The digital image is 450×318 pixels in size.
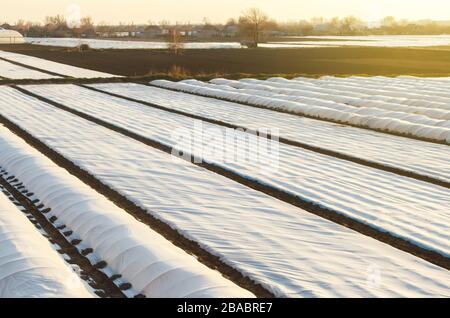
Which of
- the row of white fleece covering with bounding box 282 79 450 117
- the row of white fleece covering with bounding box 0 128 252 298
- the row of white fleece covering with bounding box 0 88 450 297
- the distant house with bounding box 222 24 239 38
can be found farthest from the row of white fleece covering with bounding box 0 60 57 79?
the distant house with bounding box 222 24 239 38

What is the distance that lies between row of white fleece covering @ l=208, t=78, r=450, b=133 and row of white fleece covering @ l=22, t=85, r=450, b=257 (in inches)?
212

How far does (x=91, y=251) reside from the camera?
8555mm

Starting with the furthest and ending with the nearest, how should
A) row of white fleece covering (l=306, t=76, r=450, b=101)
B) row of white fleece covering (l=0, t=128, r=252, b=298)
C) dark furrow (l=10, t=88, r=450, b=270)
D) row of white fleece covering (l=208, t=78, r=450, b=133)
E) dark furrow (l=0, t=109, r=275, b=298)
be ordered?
row of white fleece covering (l=306, t=76, r=450, b=101)
row of white fleece covering (l=208, t=78, r=450, b=133)
dark furrow (l=10, t=88, r=450, b=270)
dark furrow (l=0, t=109, r=275, b=298)
row of white fleece covering (l=0, t=128, r=252, b=298)

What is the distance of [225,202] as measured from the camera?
1072cm

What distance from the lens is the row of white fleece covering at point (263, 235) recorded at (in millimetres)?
7445

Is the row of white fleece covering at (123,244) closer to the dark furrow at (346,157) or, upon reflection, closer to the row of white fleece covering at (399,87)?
the dark furrow at (346,157)

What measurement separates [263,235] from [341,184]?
11.3ft

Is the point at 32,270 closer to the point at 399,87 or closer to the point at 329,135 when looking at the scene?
the point at 329,135

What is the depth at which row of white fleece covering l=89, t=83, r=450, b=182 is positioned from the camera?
14062 mm

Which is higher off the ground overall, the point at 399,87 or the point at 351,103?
the point at 399,87

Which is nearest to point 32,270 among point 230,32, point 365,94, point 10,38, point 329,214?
point 329,214

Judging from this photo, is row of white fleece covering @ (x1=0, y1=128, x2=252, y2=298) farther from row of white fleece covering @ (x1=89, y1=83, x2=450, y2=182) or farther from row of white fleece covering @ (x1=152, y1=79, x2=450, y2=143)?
row of white fleece covering @ (x1=152, y1=79, x2=450, y2=143)
